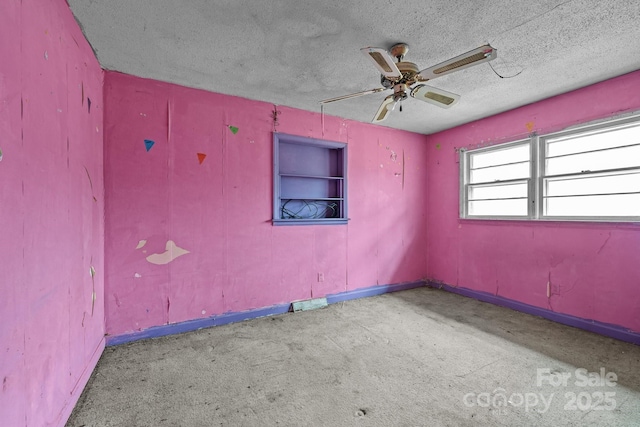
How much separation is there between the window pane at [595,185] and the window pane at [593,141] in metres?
0.31

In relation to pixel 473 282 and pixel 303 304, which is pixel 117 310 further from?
pixel 473 282

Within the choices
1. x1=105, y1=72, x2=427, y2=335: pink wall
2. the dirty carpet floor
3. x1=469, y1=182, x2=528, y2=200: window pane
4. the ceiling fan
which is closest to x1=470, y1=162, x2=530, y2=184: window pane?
A: x1=469, y1=182, x2=528, y2=200: window pane

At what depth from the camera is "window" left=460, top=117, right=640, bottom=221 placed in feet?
8.71

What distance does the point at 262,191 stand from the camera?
321 cm

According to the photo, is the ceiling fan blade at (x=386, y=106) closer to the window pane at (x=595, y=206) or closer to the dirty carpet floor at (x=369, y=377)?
the dirty carpet floor at (x=369, y=377)

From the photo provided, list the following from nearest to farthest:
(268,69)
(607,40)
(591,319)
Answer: (607,40), (268,69), (591,319)

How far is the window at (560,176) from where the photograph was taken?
265 centimetres

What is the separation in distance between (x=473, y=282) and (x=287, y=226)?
281 cm

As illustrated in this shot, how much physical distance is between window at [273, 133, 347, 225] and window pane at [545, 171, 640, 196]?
97.5 inches

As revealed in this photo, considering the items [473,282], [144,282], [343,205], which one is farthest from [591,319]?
[144,282]

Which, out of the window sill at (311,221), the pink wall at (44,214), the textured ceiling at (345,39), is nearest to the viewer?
the pink wall at (44,214)

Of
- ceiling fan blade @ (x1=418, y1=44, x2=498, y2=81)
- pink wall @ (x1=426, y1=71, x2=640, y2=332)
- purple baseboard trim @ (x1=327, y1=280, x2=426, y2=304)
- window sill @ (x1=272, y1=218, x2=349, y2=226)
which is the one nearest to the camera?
ceiling fan blade @ (x1=418, y1=44, x2=498, y2=81)

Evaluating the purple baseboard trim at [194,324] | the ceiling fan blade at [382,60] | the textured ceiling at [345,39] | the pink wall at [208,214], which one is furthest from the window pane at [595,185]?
the purple baseboard trim at [194,324]

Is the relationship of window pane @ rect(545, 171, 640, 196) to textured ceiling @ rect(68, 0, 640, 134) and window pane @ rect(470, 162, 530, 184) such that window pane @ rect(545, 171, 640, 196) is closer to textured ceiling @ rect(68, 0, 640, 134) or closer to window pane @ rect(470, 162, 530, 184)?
window pane @ rect(470, 162, 530, 184)
